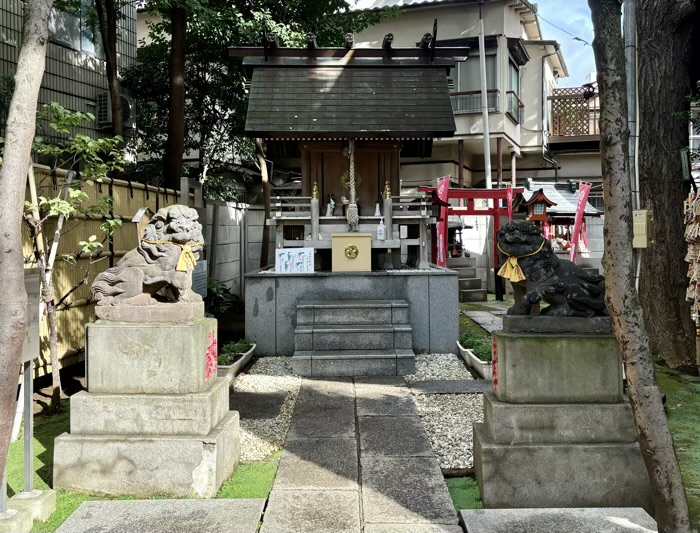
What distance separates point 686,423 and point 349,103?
8.29 m

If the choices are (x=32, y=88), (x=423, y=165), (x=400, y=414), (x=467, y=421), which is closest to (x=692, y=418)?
(x=467, y=421)

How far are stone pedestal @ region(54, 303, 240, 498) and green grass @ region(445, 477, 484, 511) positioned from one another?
1.88 m

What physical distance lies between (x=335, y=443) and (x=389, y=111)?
25.8ft

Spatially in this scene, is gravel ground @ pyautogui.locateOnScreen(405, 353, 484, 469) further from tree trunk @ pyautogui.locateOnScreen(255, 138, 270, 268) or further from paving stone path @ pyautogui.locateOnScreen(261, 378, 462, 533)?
tree trunk @ pyautogui.locateOnScreen(255, 138, 270, 268)

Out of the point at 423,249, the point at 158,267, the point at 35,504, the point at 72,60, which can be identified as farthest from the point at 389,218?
the point at 35,504

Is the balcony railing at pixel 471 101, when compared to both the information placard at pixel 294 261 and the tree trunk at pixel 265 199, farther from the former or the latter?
the information placard at pixel 294 261

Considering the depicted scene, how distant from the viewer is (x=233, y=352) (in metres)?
9.05

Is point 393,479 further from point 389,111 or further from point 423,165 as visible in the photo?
point 423,165

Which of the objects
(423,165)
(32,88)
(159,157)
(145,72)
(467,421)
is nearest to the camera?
(32,88)

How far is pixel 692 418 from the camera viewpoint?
251 inches

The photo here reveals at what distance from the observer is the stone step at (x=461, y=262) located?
59.9 ft

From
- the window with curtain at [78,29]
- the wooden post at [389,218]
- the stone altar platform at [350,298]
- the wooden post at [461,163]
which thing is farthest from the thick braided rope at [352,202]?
the wooden post at [461,163]

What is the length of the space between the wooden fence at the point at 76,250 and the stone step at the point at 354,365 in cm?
308

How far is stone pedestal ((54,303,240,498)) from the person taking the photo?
14.6 feet
